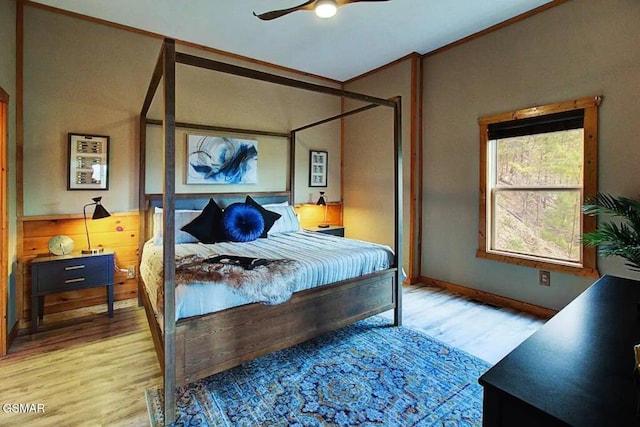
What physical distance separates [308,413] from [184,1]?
3.52m

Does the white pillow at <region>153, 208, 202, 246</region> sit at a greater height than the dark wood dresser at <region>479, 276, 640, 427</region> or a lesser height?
greater

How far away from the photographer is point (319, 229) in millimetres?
4852

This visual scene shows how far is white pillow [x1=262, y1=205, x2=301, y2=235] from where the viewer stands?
4047 millimetres

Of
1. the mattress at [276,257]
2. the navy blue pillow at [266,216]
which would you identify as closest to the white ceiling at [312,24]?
the navy blue pillow at [266,216]

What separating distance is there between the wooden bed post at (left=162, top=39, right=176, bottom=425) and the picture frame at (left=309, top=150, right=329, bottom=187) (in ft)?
10.8

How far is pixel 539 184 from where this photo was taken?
3.37 meters

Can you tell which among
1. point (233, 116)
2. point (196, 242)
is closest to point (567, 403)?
point (196, 242)

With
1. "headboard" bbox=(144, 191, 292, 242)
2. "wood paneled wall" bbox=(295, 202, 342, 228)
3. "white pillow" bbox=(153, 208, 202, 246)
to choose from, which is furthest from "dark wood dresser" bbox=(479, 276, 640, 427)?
"wood paneled wall" bbox=(295, 202, 342, 228)

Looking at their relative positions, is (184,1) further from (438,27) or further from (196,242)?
(438,27)

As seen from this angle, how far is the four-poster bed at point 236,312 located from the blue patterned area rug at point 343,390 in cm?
18

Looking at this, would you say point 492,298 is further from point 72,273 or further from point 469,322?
point 72,273

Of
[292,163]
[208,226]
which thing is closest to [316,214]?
[292,163]

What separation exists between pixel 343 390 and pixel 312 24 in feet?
11.3

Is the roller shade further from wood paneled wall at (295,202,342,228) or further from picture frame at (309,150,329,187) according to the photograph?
wood paneled wall at (295,202,342,228)
